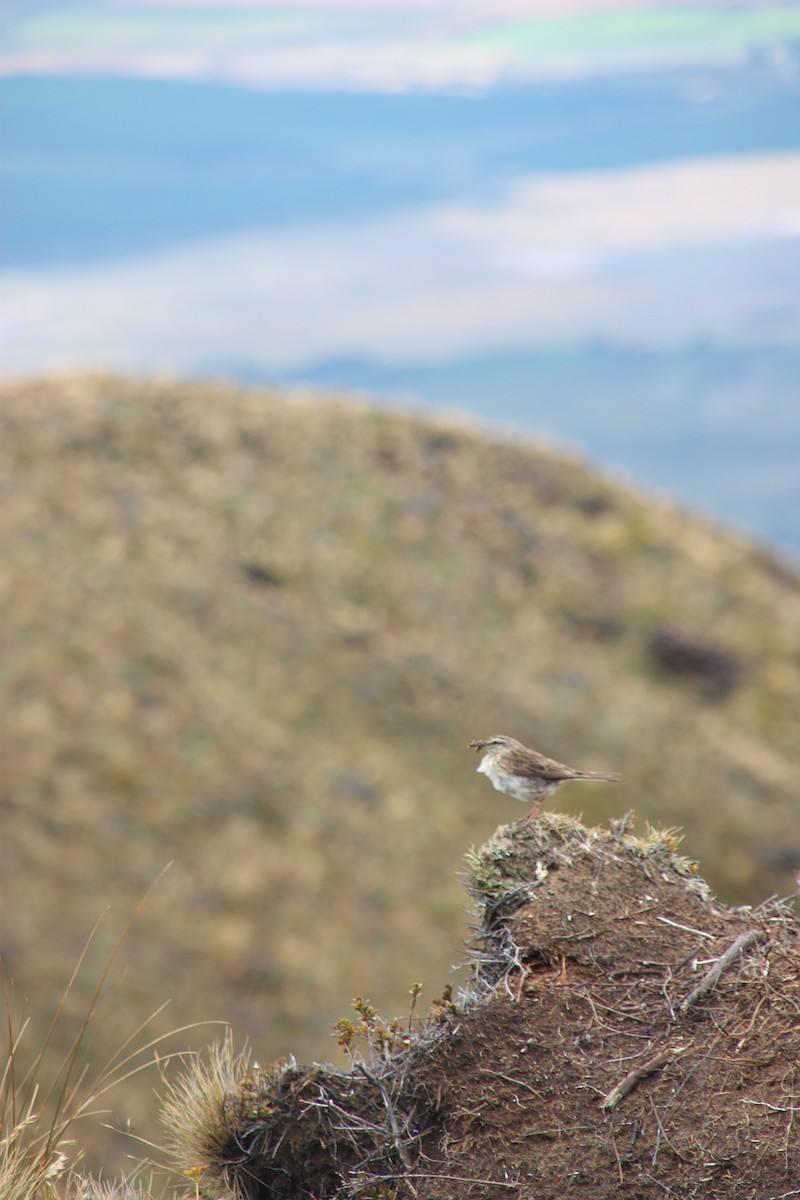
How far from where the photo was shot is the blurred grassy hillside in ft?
83.9

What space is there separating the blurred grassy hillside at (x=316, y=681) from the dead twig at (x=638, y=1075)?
52.8 ft

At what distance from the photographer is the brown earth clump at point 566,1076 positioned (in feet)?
15.7

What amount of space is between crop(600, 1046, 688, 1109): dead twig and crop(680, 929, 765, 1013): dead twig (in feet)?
0.87

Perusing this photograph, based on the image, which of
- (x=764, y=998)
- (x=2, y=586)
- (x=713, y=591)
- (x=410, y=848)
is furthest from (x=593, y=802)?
(x=764, y=998)

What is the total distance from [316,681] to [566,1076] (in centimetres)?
2854

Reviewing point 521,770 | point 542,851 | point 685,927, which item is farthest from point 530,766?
point 685,927

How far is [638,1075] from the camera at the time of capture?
5.05 m

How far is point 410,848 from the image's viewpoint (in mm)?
29094

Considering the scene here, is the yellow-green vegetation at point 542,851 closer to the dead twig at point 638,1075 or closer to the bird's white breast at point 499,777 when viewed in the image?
the bird's white breast at point 499,777

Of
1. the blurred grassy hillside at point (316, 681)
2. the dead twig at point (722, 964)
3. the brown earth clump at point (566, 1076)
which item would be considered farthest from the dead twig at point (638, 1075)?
the blurred grassy hillside at point (316, 681)

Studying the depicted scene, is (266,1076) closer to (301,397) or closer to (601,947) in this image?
(601,947)

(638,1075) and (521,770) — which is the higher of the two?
(521,770)

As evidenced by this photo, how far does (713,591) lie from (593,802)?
619 inches

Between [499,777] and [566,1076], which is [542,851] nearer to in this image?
[499,777]
